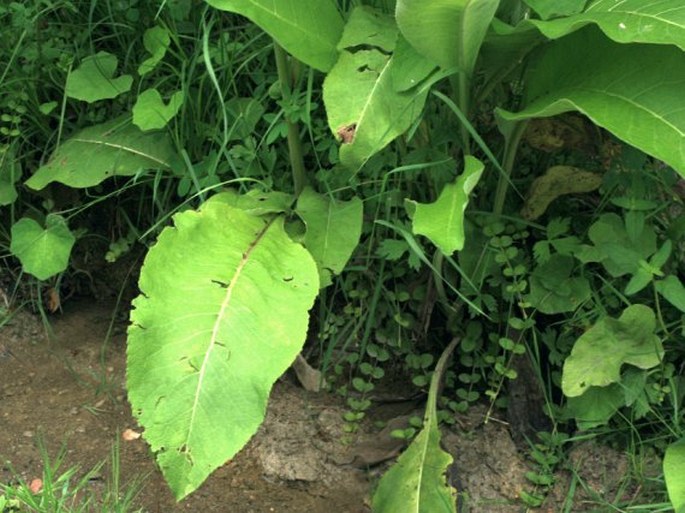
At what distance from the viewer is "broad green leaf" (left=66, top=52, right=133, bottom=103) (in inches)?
104

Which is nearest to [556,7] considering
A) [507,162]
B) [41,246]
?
[507,162]

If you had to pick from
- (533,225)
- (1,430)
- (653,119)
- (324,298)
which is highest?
(653,119)

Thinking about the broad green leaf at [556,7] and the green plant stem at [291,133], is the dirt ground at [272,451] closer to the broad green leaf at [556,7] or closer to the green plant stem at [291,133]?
the green plant stem at [291,133]

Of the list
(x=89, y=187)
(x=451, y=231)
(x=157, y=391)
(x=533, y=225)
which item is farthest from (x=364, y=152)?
(x=89, y=187)

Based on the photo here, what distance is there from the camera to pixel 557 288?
7.45 ft

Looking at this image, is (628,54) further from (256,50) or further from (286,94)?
(256,50)

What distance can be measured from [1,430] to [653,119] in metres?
1.77

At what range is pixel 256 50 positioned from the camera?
8.71ft

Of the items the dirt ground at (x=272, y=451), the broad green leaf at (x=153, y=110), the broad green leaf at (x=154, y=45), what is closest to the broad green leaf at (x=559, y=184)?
the dirt ground at (x=272, y=451)

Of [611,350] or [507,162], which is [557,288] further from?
[507,162]

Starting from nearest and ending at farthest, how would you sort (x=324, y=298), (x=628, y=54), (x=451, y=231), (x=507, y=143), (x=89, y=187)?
1. (x=451, y=231)
2. (x=628, y=54)
3. (x=507, y=143)
4. (x=324, y=298)
5. (x=89, y=187)

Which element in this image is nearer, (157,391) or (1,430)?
(157,391)

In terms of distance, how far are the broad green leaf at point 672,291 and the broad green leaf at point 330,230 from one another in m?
0.68

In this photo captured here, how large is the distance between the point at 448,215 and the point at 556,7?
48cm
